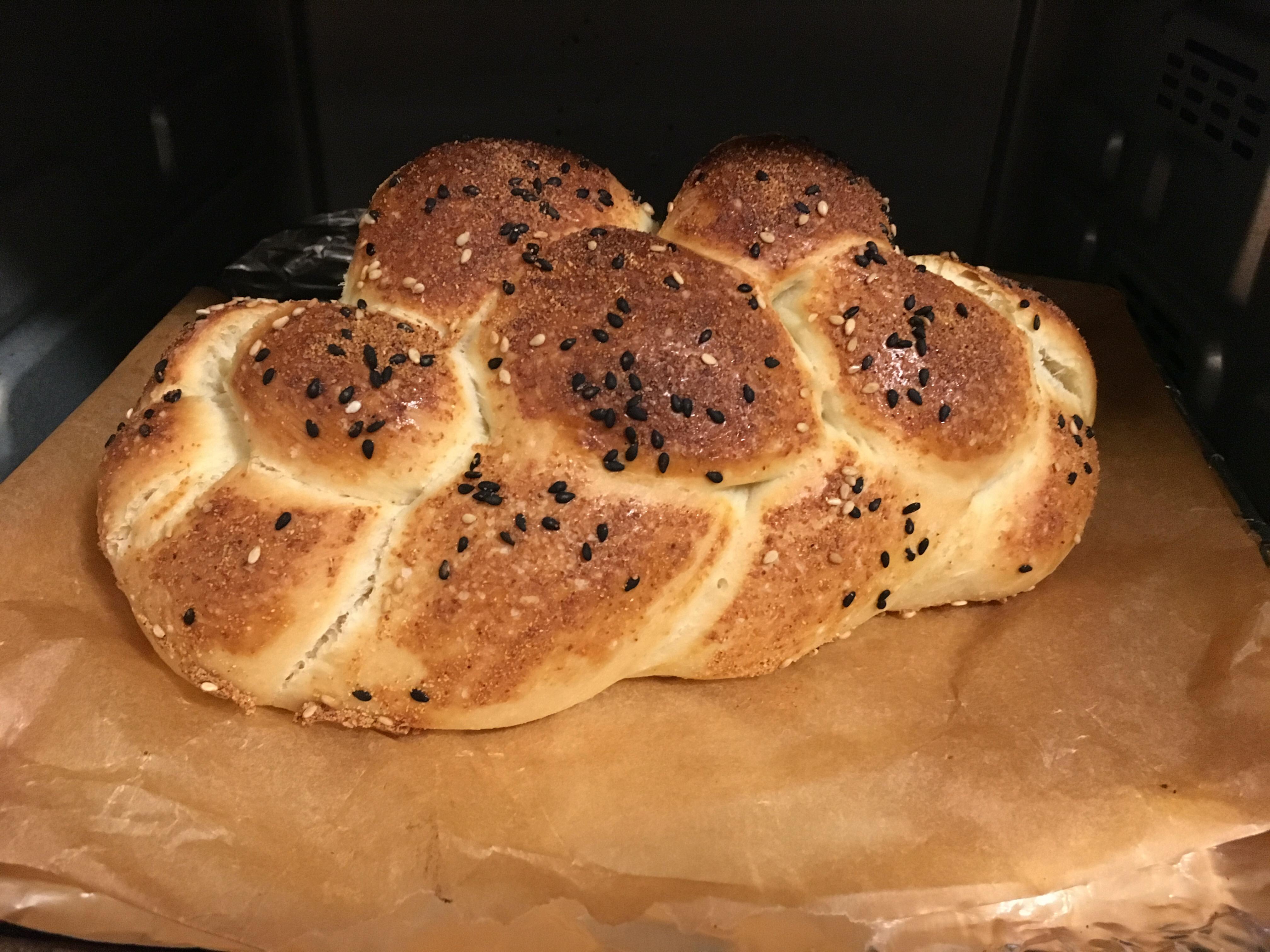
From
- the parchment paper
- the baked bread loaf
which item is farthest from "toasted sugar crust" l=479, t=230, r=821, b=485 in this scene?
the parchment paper

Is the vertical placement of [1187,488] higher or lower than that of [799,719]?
higher

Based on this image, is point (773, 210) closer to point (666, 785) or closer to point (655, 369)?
point (655, 369)

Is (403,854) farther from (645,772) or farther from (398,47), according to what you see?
(398,47)

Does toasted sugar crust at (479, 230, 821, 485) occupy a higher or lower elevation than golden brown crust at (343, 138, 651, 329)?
lower

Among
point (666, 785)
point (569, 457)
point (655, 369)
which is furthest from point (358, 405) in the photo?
point (666, 785)

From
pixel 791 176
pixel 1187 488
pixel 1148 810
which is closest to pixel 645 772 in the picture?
pixel 1148 810

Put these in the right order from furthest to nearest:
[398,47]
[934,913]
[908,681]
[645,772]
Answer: [398,47] → [908,681] → [645,772] → [934,913]

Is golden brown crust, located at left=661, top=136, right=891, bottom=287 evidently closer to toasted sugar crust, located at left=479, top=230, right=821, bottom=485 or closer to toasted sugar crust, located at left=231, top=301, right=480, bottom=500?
toasted sugar crust, located at left=479, top=230, right=821, bottom=485

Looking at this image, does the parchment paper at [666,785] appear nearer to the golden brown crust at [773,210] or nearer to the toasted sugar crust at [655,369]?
the toasted sugar crust at [655,369]

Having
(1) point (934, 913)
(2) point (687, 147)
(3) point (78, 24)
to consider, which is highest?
(3) point (78, 24)

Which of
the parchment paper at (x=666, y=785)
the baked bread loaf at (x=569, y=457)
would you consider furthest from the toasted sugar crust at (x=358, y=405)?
the parchment paper at (x=666, y=785)
